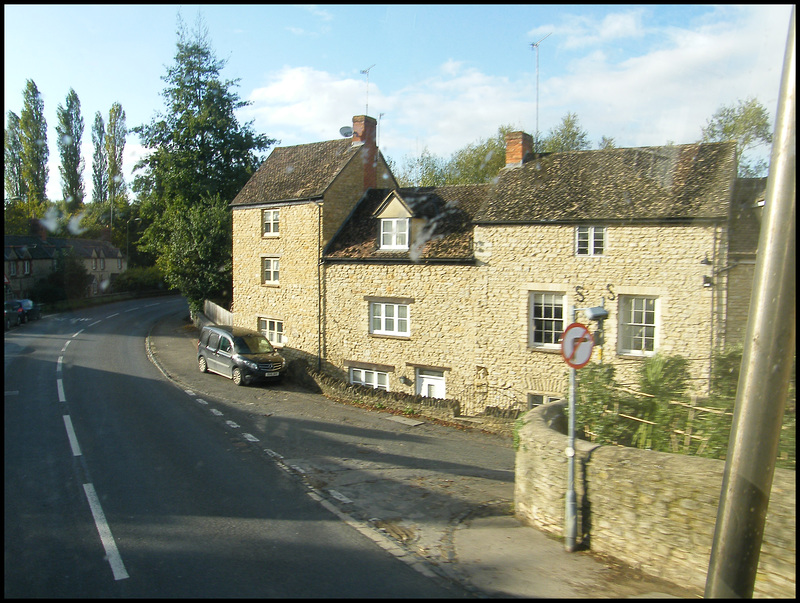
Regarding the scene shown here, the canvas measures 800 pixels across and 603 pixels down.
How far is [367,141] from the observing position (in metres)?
25.6

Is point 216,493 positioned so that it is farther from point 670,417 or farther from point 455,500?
point 670,417

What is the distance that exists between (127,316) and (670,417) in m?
42.4

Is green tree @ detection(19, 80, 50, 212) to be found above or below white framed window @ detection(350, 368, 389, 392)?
above

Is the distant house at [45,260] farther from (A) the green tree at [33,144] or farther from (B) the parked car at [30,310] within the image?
(A) the green tree at [33,144]

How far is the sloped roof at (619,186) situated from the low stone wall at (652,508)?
428 inches

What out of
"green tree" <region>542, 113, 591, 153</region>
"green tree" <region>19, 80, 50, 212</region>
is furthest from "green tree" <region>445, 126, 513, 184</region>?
"green tree" <region>19, 80, 50, 212</region>

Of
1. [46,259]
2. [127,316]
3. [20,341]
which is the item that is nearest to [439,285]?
[20,341]

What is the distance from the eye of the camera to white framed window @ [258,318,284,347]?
2616 centimetres

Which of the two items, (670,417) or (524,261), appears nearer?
(670,417)

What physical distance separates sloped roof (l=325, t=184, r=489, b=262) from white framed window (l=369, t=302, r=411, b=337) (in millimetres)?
1778

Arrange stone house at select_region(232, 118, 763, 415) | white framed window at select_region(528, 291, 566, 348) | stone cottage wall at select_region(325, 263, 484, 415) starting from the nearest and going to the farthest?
stone house at select_region(232, 118, 763, 415), white framed window at select_region(528, 291, 566, 348), stone cottage wall at select_region(325, 263, 484, 415)

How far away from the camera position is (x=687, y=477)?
6363mm

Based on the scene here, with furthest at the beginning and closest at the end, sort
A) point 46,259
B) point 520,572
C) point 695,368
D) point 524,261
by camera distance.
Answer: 1. point 46,259
2. point 524,261
3. point 695,368
4. point 520,572

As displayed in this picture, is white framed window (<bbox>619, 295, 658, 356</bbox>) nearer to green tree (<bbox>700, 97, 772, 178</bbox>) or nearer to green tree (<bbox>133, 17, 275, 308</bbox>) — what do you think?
green tree (<bbox>700, 97, 772, 178</bbox>)
